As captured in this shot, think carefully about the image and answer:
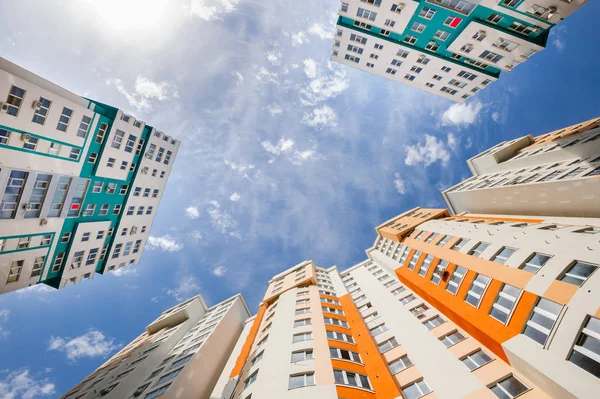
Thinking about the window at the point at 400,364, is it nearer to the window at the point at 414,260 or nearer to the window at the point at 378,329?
the window at the point at 378,329

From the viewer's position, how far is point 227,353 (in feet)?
133

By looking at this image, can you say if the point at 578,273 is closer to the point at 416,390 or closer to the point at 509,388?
the point at 509,388

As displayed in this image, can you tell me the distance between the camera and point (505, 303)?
62.2 feet

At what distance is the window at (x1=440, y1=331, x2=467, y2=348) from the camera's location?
22.1m

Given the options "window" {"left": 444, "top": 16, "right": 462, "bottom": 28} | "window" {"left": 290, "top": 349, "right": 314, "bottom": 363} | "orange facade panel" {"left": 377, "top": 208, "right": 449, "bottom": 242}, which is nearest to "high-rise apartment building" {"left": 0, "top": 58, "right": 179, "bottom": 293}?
"window" {"left": 290, "top": 349, "right": 314, "bottom": 363}

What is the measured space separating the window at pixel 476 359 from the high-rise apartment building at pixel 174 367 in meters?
29.4

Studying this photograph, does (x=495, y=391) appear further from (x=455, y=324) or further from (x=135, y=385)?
(x=135, y=385)

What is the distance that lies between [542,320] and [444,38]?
36.3m

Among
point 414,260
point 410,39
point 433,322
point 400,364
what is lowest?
point 400,364

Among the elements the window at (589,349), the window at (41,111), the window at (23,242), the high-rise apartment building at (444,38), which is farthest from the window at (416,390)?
the window at (41,111)

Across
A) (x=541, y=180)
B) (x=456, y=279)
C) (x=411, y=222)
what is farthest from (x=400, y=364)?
(x=541, y=180)

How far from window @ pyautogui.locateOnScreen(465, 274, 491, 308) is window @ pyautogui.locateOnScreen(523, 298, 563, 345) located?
187 inches

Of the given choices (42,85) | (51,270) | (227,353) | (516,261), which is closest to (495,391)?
(516,261)

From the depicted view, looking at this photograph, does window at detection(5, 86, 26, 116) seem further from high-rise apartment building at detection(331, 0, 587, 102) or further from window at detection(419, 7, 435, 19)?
window at detection(419, 7, 435, 19)
